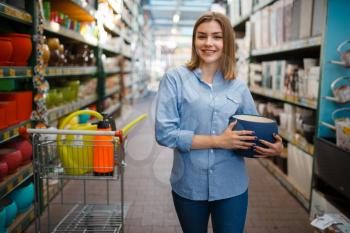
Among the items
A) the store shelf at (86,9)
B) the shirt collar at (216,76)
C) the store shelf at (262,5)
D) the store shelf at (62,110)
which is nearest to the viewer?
the shirt collar at (216,76)

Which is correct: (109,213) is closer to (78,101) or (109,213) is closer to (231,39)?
(231,39)

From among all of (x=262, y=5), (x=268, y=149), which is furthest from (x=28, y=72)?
(x=262, y=5)

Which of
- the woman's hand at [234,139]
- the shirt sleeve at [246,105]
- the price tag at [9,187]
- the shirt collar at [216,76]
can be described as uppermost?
the shirt collar at [216,76]

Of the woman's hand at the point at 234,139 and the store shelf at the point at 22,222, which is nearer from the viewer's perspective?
the woman's hand at the point at 234,139

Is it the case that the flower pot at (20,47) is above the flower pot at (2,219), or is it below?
above

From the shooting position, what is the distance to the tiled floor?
8.47ft

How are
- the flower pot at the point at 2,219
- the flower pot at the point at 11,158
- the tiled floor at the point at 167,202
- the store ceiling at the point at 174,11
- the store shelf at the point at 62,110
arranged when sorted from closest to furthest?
the flower pot at the point at 2,219 < the flower pot at the point at 11,158 < the tiled floor at the point at 167,202 < the store shelf at the point at 62,110 < the store ceiling at the point at 174,11

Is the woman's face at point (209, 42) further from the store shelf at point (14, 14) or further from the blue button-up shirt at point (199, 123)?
the store shelf at point (14, 14)

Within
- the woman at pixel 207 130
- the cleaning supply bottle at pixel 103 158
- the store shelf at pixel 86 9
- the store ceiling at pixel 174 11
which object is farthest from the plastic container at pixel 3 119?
the store ceiling at pixel 174 11

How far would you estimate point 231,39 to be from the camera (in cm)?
140

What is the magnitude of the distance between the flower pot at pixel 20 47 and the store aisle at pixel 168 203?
1.41m

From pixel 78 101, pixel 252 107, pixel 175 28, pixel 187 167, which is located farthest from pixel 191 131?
pixel 175 28

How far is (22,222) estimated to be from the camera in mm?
2408

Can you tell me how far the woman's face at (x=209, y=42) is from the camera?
1.36 metres
